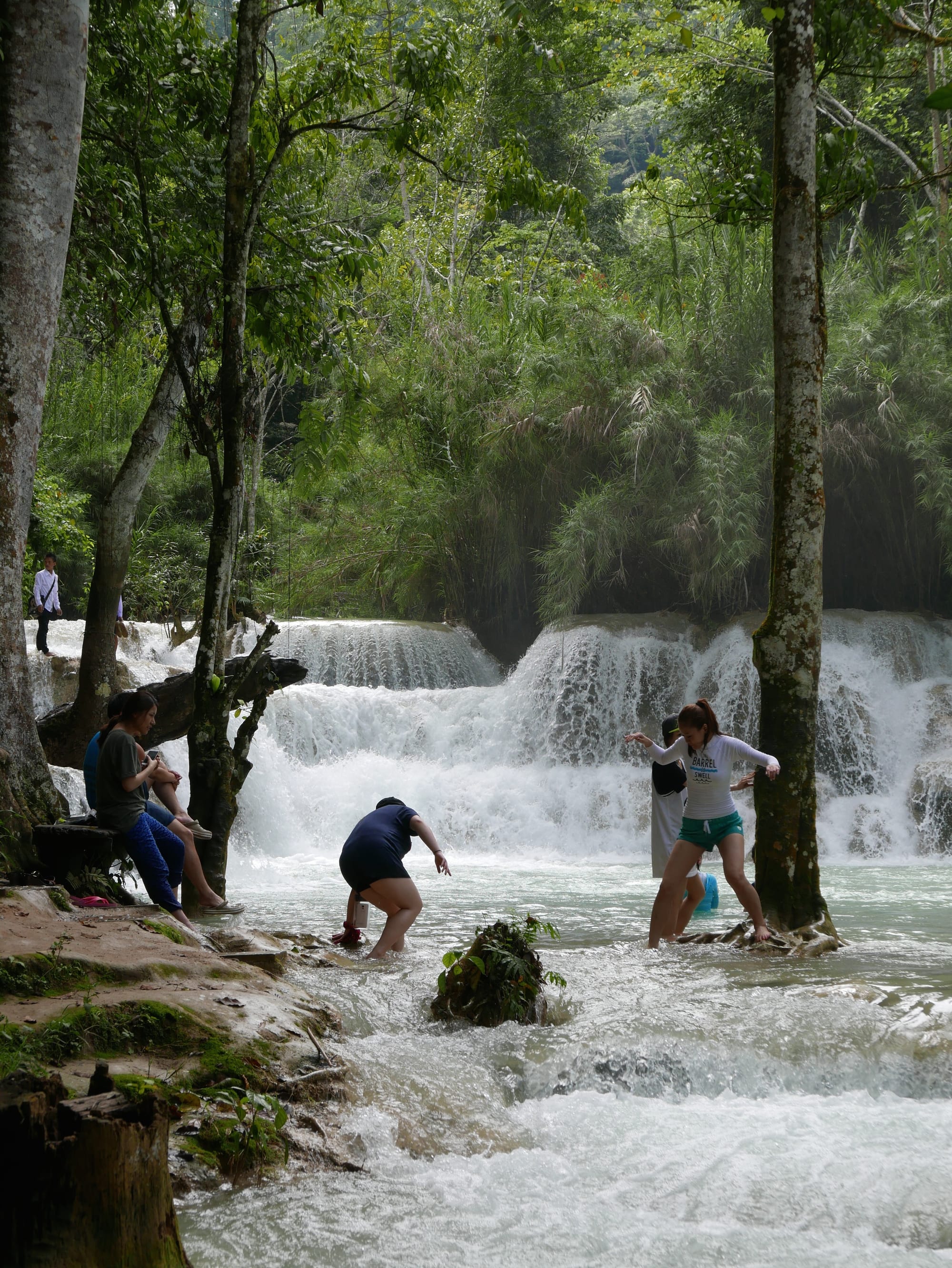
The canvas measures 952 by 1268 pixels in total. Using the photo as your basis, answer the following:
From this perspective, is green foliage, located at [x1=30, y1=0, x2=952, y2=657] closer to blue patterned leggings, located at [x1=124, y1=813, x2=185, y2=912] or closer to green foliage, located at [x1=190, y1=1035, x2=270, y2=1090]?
blue patterned leggings, located at [x1=124, y1=813, x2=185, y2=912]

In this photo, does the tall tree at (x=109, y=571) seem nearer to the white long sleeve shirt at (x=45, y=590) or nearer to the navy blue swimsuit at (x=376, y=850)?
the navy blue swimsuit at (x=376, y=850)

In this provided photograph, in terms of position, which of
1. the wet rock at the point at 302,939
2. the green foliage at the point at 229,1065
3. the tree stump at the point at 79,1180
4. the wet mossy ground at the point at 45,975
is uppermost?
the tree stump at the point at 79,1180

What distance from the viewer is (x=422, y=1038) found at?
5.25m

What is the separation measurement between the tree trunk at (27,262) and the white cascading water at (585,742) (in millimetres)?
8273

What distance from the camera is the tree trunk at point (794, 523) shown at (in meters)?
7.25

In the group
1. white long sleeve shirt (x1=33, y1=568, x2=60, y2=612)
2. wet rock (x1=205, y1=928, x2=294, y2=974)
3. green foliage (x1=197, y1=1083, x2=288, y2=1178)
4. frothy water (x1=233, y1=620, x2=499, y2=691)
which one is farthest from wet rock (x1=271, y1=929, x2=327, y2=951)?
frothy water (x1=233, y1=620, x2=499, y2=691)

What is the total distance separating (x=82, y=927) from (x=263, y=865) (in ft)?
28.6

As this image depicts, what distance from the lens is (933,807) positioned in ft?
48.4

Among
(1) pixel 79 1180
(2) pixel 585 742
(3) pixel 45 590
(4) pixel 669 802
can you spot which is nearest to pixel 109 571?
(4) pixel 669 802

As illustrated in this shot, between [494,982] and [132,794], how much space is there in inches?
99.8

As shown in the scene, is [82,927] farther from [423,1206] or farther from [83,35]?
[83,35]

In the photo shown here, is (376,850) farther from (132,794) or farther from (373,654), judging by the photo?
(373,654)

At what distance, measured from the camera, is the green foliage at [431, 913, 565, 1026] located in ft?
17.9

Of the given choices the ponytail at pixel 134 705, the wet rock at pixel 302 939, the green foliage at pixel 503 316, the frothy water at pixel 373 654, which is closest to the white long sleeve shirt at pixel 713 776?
the wet rock at pixel 302 939
